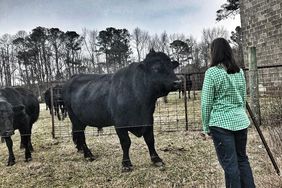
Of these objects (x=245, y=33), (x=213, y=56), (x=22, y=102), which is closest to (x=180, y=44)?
(x=245, y=33)

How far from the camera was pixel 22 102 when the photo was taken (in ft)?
24.0

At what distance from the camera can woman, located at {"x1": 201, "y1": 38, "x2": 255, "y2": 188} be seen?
3.10m

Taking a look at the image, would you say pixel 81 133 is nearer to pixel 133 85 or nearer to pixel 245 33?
pixel 133 85

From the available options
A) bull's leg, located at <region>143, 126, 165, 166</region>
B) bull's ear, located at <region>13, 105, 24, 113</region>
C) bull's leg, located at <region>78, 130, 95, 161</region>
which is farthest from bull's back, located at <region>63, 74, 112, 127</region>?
bull's ear, located at <region>13, 105, 24, 113</region>

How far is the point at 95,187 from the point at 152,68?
203 cm

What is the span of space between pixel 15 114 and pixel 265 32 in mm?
9867

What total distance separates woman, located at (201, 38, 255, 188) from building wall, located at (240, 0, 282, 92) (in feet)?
28.3

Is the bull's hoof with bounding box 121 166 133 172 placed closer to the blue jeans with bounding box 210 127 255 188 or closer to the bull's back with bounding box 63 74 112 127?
the bull's back with bounding box 63 74 112 127

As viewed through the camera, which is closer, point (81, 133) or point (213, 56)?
point (213, 56)

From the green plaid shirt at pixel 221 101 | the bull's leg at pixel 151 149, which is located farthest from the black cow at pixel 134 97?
the green plaid shirt at pixel 221 101

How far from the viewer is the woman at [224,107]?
310cm

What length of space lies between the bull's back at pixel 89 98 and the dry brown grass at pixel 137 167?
79 cm

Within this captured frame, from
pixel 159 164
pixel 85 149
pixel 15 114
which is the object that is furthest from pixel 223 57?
pixel 15 114

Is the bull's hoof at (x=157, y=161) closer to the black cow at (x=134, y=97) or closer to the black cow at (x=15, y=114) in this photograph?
the black cow at (x=134, y=97)
